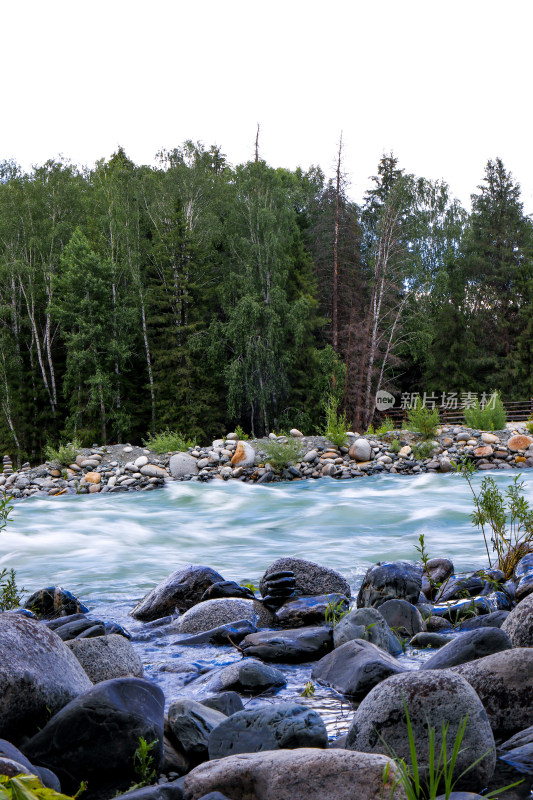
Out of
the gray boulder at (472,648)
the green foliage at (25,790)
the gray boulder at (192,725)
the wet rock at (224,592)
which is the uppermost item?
the green foliage at (25,790)

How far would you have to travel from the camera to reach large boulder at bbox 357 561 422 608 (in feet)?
17.3

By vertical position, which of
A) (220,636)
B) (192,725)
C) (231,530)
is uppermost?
(192,725)

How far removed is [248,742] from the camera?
111 inches

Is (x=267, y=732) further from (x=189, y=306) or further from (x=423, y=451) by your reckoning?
(x=189, y=306)

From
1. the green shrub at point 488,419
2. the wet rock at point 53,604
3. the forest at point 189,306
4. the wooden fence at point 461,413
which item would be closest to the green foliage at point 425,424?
the green shrub at point 488,419

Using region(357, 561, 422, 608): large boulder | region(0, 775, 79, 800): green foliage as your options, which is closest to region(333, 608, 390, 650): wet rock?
region(357, 561, 422, 608): large boulder

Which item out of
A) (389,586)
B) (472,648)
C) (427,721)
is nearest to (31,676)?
(427,721)

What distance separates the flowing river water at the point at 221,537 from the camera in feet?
15.1

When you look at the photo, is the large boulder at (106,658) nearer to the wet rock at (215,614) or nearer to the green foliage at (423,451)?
the wet rock at (215,614)

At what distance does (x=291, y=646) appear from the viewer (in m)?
Answer: 4.32

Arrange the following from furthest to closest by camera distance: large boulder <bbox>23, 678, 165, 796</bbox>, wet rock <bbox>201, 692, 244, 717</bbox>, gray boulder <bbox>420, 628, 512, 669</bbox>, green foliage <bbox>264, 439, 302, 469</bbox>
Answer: green foliage <bbox>264, 439, 302, 469</bbox>, gray boulder <bbox>420, 628, 512, 669</bbox>, wet rock <bbox>201, 692, 244, 717</bbox>, large boulder <bbox>23, 678, 165, 796</bbox>

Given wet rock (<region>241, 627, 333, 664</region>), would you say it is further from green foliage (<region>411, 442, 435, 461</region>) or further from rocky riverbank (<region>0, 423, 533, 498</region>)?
green foliage (<region>411, 442, 435, 461</region>)

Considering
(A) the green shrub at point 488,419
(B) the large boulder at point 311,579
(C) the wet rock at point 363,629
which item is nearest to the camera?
(C) the wet rock at point 363,629

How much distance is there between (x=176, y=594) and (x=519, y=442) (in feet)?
41.9
